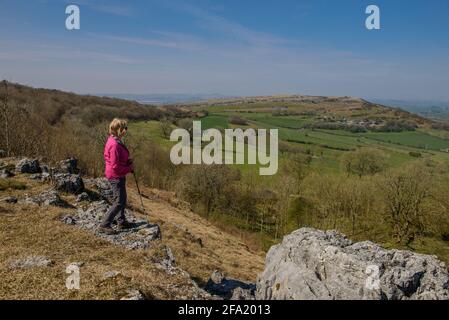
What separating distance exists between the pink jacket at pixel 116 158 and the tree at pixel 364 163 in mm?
73952

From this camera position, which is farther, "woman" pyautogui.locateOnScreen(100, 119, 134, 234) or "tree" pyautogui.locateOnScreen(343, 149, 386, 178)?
"tree" pyautogui.locateOnScreen(343, 149, 386, 178)

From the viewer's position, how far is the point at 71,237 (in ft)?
45.1

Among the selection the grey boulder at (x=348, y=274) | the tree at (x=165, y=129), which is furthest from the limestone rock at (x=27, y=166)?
the tree at (x=165, y=129)

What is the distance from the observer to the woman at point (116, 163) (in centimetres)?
1288

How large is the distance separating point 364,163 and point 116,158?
76.5 m

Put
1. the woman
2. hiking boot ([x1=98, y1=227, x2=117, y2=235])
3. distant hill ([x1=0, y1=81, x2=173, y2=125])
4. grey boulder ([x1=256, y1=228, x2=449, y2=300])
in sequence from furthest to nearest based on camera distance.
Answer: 1. distant hill ([x1=0, y1=81, x2=173, y2=125])
2. hiking boot ([x1=98, y1=227, x2=117, y2=235])
3. the woman
4. grey boulder ([x1=256, y1=228, x2=449, y2=300])

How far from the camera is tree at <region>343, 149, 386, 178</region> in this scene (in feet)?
267

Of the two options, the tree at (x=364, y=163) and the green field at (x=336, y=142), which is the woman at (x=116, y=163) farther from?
the tree at (x=364, y=163)

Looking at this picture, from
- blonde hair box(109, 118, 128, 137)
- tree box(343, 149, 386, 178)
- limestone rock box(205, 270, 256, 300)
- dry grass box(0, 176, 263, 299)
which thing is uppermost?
blonde hair box(109, 118, 128, 137)

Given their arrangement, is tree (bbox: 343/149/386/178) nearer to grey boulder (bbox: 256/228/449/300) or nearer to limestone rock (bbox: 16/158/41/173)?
limestone rock (bbox: 16/158/41/173)

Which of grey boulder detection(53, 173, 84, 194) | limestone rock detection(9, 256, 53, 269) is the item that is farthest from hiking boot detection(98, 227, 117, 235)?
grey boulder detection(53, 173, 84, 194)

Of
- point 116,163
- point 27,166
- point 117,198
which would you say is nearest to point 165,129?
point 27,166

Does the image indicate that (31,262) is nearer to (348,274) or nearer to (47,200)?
(47,200)

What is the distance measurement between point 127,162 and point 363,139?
12473 cm
